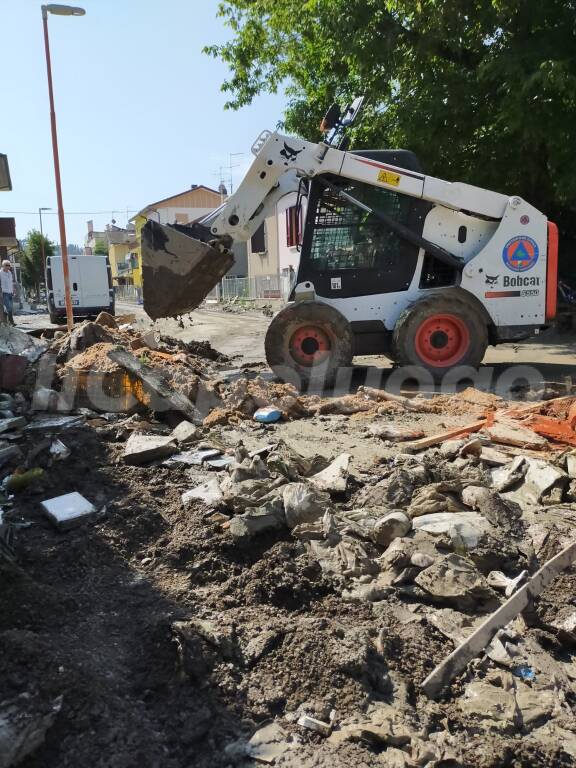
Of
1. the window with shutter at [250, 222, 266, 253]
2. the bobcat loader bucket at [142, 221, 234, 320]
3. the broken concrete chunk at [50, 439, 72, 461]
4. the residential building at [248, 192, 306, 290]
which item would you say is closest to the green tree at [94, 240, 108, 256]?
the residential building at [248, 192, 306, 290]

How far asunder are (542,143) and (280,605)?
1165 centimetres

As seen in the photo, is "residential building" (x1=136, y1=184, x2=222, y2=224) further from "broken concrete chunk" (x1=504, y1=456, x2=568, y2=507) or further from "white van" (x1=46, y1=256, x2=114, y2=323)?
"broken concrete chunk" (x1=504, y1=456, x2=568, y2=507)

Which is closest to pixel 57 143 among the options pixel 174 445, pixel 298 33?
pixel 298 33

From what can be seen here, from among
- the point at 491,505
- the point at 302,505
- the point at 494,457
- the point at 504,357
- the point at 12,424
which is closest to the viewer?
the point at 302,505

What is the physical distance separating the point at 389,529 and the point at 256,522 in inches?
30.8

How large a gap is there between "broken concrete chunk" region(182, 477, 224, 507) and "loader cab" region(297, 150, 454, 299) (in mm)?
4956

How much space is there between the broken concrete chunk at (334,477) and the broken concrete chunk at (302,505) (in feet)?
1.36

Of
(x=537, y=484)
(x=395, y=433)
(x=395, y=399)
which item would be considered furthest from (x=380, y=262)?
(x=537, y=484)

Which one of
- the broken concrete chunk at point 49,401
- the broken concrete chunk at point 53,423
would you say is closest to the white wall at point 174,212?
the broken concrete chunk at point 49,401

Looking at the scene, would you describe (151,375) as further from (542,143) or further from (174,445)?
(542,143)

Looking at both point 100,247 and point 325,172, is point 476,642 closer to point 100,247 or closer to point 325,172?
point 325,172

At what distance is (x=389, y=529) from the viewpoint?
395 cm

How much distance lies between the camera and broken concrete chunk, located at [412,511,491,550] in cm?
385

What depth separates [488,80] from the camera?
11930mm
